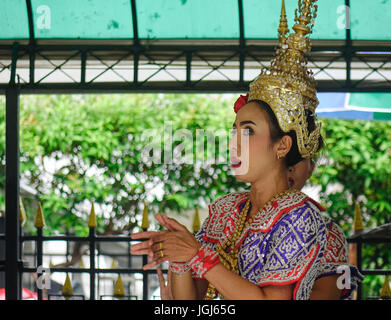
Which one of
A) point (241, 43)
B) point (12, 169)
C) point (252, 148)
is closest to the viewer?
point (252, 148)

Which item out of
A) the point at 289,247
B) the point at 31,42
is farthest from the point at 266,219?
the point at 31,42

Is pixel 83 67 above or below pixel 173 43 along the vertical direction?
below

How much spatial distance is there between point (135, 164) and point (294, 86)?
822 cm

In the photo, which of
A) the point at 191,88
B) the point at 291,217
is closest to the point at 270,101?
the point at 291,217

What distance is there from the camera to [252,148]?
1934 millimetres

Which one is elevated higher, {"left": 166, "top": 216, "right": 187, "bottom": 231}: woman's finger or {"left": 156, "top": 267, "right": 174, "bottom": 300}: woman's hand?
{"left": 166, "top": 216, "right": 187, "bottom": 231}: woman's finger

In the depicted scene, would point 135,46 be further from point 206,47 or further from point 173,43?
point 206,47

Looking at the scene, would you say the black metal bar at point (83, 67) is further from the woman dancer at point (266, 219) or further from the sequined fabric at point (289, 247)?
the sequined fabric at point (289, 247)

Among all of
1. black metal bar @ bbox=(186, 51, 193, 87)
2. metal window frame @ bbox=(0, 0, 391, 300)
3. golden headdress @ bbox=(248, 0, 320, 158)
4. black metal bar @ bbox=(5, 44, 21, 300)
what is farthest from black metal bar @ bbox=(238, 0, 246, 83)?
golden headdress @ bbox=(248, 0, 320, 158)

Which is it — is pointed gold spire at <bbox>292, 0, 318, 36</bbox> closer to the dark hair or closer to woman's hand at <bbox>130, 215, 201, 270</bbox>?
the dark hair

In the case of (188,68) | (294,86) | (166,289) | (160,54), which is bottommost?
(166,289)

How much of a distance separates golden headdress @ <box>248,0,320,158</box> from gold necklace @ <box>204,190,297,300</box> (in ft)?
0.63

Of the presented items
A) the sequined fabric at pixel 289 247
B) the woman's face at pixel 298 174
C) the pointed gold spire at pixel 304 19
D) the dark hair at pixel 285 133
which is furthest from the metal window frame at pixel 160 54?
the sequined fabric at pixel 289 247

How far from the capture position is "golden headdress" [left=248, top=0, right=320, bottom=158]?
1954mm
